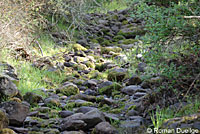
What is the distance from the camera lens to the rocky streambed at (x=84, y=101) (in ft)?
11.8

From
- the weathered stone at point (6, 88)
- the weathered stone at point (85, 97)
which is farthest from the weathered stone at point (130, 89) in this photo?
the weathered stone at point (6, 88)

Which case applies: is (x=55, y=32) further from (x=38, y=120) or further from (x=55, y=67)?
(x=38, y=120)

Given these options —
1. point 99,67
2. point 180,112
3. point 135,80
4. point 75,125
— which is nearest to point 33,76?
point 99,67

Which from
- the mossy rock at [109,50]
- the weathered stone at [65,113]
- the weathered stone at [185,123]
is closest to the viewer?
the weathered stone at [185,123]

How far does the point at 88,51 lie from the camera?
8.68 m

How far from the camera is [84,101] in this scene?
16.0 ft

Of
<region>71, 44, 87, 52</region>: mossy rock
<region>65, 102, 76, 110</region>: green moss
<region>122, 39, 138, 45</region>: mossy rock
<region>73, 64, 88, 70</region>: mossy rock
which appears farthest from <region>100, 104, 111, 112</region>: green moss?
<region>122, 39, 138, 45</region>: mossy rock

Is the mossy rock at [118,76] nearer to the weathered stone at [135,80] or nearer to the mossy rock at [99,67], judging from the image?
the weathered stone at [135,80]

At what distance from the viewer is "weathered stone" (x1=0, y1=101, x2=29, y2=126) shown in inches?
146

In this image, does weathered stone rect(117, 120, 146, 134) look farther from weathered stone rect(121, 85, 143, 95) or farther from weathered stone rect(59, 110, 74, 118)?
weathered stone rect(121, 85, 143, 95)

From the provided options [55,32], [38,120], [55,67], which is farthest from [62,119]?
[55,32]

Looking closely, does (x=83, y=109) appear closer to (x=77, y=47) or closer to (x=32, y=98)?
(x=32, y=98)

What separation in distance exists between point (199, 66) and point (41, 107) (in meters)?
2.32

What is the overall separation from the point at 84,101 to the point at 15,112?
1367 mm
